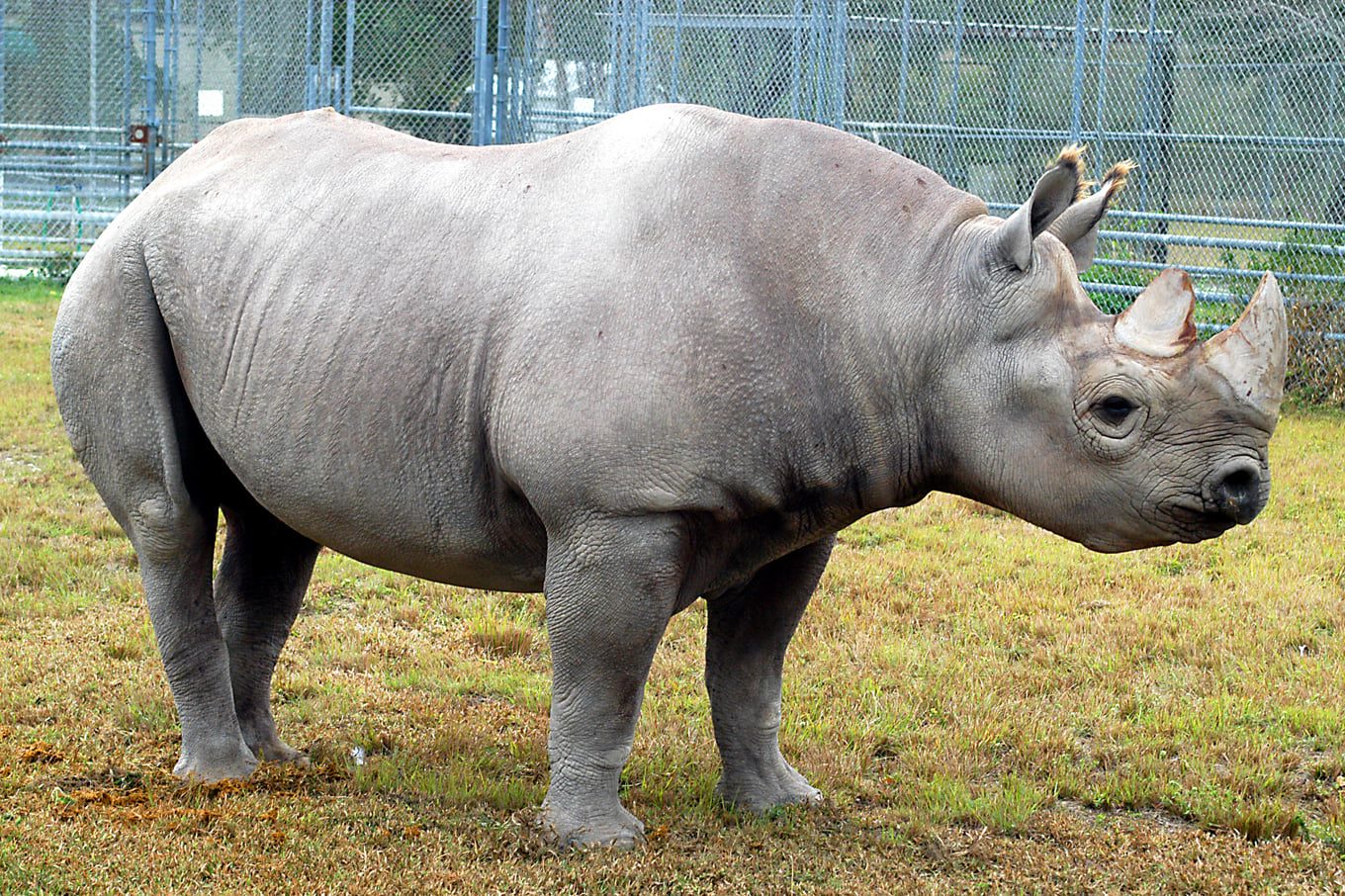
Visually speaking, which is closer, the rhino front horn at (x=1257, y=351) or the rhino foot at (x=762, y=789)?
the rhino front horn at (x=1257, y=351)

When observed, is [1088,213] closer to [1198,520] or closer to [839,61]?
[1198,520]

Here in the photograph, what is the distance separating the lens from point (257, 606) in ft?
16.4

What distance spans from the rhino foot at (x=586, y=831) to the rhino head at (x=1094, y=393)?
1323 millimetres

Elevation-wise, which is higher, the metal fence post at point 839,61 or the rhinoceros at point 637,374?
the metal fence post at point 839,61

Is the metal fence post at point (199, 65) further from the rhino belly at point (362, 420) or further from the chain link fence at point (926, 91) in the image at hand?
the rhino belly at point (362, 420)

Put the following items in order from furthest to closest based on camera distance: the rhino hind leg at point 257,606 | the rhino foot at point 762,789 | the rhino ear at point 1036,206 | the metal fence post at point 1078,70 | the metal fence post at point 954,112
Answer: the metal fence post at point 954,112
the metal fence post at point 1078,70
the rhino hind leg at point 257,606
the rhino foot at point 762,789
the rhino ear at point 1036,206

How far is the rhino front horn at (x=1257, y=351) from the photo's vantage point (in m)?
3.36

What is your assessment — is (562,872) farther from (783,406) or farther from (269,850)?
(783,406)

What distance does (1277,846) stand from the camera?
4.37 meters

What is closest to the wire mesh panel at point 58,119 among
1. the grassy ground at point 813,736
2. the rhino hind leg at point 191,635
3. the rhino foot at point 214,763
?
the grassy ground at point 813,736

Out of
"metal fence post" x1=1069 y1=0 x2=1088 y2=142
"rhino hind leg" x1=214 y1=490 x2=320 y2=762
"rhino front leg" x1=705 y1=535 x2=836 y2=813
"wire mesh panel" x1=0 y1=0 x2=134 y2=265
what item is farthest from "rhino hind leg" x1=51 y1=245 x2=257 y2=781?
"wire mesh panel" x1=0 y1=0 x2=134 y2=265

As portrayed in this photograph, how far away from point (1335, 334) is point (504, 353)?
9580 millimetres

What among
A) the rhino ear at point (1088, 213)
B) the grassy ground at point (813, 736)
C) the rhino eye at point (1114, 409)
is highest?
the rhino ear at point (1088, 213)

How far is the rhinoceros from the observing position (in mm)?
3586
